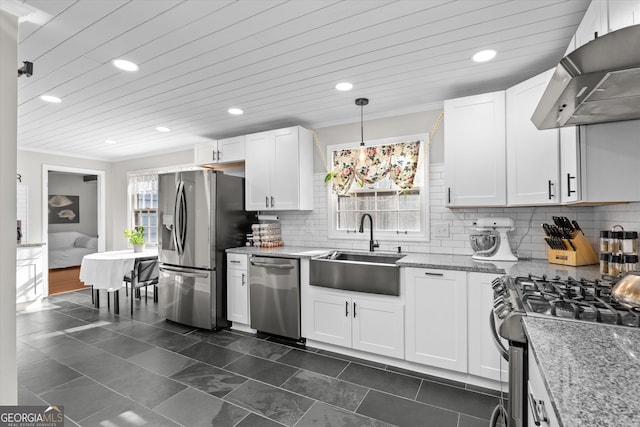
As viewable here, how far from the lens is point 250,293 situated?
340cm

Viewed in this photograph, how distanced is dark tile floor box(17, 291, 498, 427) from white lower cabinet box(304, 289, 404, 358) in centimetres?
17

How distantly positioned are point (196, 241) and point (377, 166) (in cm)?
230

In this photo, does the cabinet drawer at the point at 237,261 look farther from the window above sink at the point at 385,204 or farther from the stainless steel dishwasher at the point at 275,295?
the window above sink at the point at 385,204

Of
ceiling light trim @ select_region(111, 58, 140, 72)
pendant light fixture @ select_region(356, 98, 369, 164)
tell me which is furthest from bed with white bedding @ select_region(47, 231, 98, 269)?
pendant light fixture @ select_region(356, 98, 369, 164)

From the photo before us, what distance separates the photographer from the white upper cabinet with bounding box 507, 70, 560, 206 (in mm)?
2215

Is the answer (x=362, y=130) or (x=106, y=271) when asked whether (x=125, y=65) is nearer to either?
(x=362, y=130)

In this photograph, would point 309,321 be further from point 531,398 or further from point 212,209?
point 531,398

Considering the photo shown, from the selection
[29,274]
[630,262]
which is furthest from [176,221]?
[630,262]

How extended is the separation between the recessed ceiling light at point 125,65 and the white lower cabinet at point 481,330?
10.0 feet

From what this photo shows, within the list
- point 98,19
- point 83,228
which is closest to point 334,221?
point 98,19

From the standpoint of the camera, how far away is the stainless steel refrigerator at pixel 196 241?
3.53 m

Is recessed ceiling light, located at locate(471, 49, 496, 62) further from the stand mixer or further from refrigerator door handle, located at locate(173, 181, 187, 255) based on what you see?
refrigerator door handle, located at locate(173, 181, 187, 255)

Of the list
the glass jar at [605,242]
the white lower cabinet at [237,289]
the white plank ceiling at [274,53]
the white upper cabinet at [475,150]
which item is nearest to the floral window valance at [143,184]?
the white plank ceiling at [274,53]

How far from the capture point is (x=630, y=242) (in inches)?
71.3
